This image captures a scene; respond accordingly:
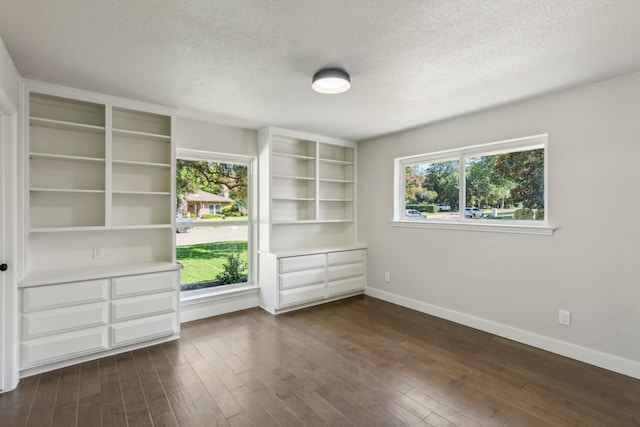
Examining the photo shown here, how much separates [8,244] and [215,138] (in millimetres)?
2214

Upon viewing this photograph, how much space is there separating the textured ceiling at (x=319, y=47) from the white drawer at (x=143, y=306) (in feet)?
6.25

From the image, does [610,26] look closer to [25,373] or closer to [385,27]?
[385,27]

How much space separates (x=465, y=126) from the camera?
358 centimetres

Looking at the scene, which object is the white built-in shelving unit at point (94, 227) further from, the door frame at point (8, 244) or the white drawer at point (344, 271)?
the white drawer at point (344, 271)

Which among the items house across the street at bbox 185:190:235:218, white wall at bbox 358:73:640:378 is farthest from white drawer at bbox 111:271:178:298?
white wall at bbox 358:73:640:378

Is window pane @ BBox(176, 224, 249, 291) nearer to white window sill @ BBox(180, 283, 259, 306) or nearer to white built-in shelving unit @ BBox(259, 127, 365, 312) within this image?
white window sill @ BBox(180, 283, 259, 306)

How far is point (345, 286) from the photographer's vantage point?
15.0 ft

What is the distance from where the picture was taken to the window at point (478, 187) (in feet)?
10.2

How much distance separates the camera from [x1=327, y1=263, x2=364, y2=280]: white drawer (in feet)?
14.5

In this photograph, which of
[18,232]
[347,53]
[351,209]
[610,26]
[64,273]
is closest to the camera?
[610,26]

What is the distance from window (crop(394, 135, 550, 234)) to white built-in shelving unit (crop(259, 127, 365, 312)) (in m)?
0.97

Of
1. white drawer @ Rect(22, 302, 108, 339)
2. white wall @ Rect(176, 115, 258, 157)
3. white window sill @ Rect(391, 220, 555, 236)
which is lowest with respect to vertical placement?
white drawer @ Rect(22, 302, 108, 339)

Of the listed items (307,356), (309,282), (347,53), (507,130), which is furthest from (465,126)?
(307,356)

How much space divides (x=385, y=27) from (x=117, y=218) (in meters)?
3.05
